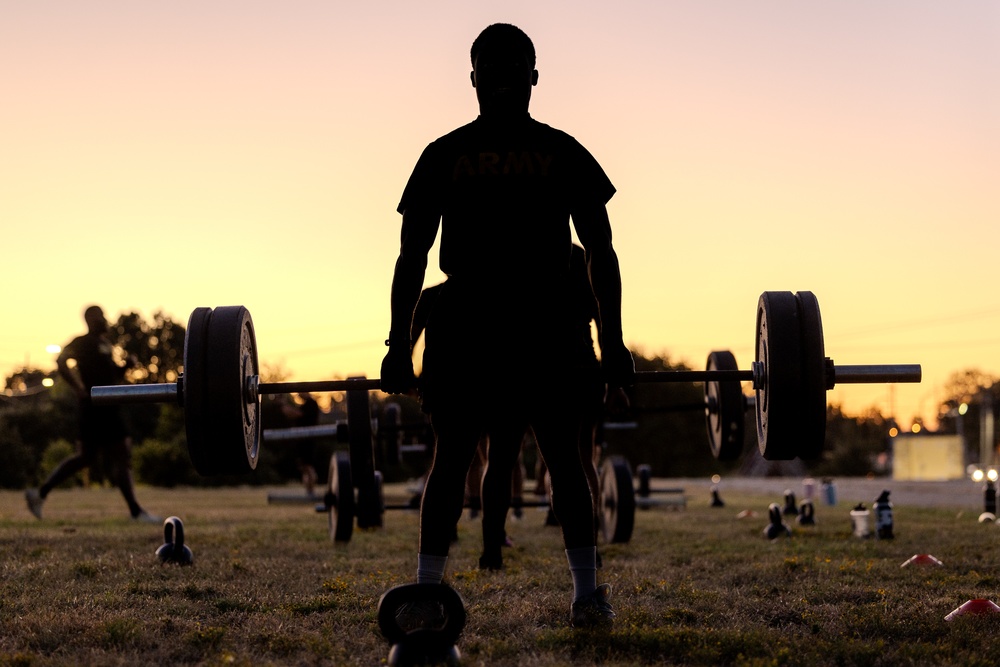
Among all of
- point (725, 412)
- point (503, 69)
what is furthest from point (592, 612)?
point (725, 412)

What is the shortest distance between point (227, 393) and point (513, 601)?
1283 mm

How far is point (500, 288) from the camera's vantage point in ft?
10.7

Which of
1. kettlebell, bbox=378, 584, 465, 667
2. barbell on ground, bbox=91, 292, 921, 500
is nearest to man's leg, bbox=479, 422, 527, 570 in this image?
barbell on ground, bbox=91, 292, 921, 500

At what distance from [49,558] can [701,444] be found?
48.8m

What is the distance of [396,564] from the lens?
5.63 m

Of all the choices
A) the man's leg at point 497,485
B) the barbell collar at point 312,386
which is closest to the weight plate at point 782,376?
the man's leg at point 497,485

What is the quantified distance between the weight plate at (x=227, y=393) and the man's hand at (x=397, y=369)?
28.5 inches

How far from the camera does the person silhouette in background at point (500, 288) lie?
3.24 m

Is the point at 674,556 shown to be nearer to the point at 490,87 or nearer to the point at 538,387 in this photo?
the point at 538,387

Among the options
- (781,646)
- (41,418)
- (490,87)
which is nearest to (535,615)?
(781,646)

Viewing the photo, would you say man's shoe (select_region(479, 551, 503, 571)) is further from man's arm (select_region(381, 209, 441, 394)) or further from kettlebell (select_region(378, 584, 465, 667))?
kettlebell (select_region(378, 584, 465, 667))

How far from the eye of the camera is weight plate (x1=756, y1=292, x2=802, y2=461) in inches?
148

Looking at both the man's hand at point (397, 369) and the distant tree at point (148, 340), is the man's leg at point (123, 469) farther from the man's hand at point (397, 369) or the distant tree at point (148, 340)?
the distant tree at point (148, 340)

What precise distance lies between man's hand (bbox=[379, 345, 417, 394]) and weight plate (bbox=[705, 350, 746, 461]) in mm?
2377
